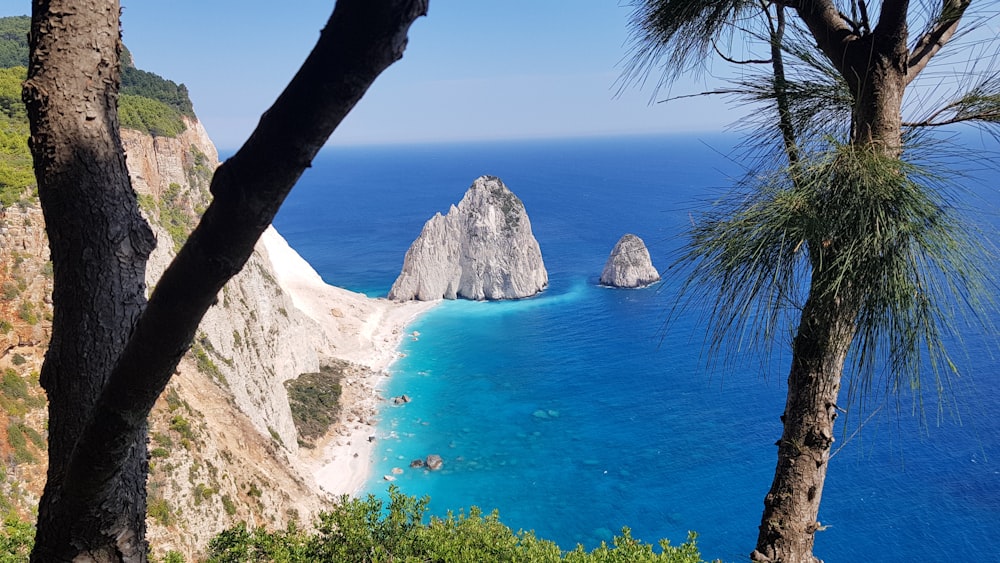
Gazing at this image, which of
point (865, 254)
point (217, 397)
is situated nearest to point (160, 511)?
point (217, 397)

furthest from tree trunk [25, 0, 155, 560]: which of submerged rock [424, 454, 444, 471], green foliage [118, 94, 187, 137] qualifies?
submerged rock [424, 454, 444, 471]

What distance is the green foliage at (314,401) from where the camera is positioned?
27562mm

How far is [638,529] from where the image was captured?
22641 mm

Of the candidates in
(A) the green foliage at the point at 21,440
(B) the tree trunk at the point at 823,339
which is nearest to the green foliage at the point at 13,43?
(A) the green foliage at the point at 21,440

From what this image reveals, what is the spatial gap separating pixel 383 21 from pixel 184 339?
995 mm

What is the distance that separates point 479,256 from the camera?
2028 inches

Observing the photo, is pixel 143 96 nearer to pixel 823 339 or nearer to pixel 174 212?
pixel 174 212

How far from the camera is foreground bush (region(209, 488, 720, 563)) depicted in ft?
20.7

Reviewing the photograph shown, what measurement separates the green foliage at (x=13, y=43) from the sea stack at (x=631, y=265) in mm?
41316

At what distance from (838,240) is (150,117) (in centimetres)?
3016

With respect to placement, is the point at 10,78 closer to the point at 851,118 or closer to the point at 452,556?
the point at 452,556

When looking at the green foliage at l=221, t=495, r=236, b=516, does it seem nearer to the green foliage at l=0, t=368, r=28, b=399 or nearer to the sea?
the green foliage at l=0, t=368, r=28, b=399

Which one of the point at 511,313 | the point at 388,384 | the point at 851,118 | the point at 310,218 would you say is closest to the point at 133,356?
the point at 851,118

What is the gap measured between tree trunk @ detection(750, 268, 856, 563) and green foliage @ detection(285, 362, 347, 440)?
1038 inches
